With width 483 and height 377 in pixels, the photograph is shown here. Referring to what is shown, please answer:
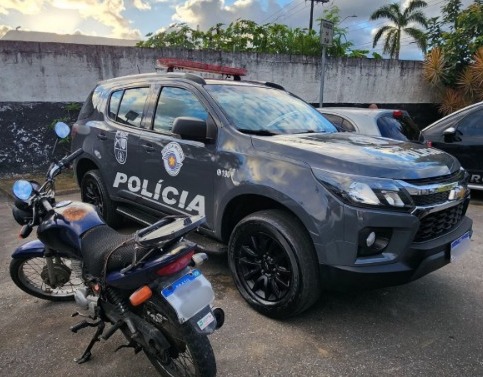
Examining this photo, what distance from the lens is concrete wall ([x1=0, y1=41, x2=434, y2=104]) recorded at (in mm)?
7496

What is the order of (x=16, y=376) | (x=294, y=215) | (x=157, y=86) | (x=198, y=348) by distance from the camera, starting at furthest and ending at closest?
(x=157, y=86) → (x=294, y=215) → (x=16, y=376) → (x=198, y=348)

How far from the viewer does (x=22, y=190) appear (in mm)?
2623

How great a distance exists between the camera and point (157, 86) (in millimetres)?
4020

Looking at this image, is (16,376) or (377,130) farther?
(377,130)

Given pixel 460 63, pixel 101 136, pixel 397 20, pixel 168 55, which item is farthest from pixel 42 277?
pixel 397 20

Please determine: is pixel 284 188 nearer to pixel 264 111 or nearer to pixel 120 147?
pixel 264 111

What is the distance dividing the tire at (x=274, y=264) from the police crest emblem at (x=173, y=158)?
2.78 feet

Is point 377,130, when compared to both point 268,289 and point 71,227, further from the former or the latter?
point 71,227

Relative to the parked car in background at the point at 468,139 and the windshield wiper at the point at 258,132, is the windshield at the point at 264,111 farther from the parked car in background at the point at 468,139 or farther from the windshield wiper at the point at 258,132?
the parked car in background at the point at 468,139

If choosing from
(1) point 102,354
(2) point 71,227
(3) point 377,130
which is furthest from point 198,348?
(3) point 377,130

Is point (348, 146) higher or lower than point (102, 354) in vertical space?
higher

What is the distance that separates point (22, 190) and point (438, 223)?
2.77 meters

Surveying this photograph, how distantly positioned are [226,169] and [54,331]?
5.59 ft

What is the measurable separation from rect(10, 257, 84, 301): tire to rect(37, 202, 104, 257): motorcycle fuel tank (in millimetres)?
240
